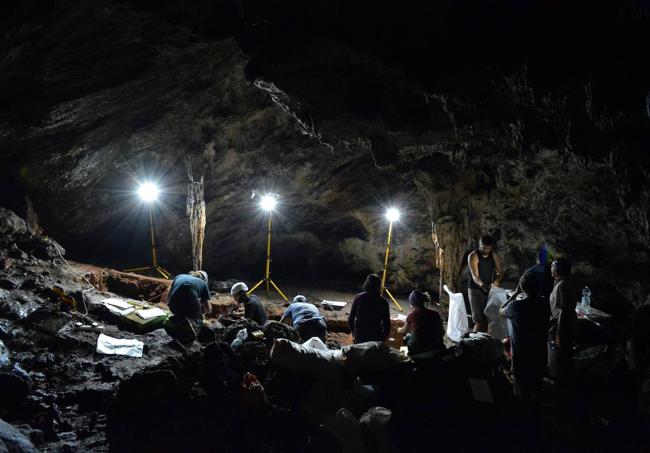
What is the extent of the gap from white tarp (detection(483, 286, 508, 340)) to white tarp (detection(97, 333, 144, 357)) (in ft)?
18.3

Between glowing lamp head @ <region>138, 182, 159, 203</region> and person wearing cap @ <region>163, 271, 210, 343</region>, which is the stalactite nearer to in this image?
glowing lamp head @ <region>138, 182, 159, 203</region>

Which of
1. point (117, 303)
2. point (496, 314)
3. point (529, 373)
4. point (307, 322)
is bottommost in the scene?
point (529, 373)

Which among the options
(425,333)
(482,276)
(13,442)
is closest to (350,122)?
(482,276)

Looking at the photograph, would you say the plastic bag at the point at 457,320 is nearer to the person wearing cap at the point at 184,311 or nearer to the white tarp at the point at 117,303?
the person wearing cap at the point at 184,311

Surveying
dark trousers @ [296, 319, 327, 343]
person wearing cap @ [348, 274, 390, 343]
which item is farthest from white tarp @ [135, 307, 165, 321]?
person wearing cap @ [348, 274, 390, 343]

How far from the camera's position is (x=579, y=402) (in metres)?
4.51

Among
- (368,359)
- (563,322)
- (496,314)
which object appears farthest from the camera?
(496,314)

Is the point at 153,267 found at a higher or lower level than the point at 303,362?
higher

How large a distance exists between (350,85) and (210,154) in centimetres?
659

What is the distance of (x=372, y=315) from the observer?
16.3 ft

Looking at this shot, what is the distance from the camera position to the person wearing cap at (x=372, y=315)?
195 inches

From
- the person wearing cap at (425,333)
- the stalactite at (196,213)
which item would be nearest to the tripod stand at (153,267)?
the stalactite at (196,213)

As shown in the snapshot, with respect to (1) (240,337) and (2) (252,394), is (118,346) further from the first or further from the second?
(2) (252,394)

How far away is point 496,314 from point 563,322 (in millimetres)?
1797
